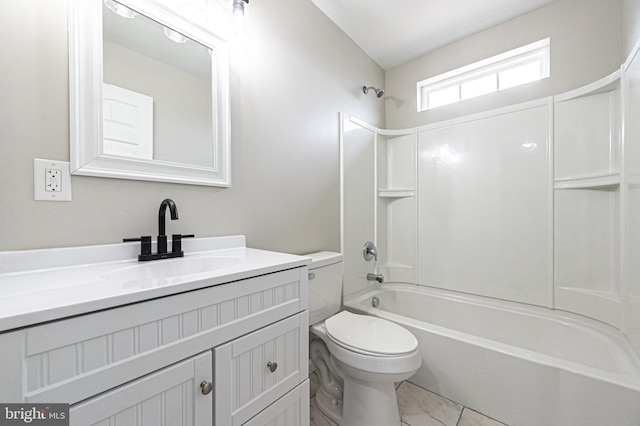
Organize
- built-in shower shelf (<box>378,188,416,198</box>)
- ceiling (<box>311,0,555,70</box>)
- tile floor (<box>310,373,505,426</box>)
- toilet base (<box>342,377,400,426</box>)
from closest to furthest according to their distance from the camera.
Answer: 1. toilet base (<box>342,377,400,426</box>)
2. tile floor (<box>310,373,505,426</box>)
3. ceiling (<box>311,0,555,70</box>)
4. built-in shower shelf (<box>378,188,416,198</box>)

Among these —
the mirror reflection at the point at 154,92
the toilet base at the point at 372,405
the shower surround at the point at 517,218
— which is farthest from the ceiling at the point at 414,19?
the toilet base at the point at 372,405

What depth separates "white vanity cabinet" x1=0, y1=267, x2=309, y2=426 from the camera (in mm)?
475

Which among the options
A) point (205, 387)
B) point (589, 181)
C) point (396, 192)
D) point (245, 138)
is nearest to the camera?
point (205, 387)

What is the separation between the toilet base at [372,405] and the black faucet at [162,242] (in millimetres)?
1085

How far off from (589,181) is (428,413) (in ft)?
5.59

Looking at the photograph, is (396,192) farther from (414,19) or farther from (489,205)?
(414,19)

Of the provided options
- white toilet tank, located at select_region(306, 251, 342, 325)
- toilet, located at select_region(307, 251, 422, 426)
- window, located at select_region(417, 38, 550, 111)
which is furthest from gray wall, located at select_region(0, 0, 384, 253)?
window, located at select_region(417, 38, 550, 111)

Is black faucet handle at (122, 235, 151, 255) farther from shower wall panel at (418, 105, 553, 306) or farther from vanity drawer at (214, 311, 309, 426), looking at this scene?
shower wall panel at (418, 105, 553, 306)

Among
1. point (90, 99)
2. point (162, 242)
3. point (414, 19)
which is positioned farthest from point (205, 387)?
point (414, 19)

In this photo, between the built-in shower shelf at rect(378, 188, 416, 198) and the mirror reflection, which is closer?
the mirror reflection

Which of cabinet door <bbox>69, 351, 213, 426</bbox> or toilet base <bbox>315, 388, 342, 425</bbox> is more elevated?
cabinet door <bbox>69, 351, 213, 426</bbox>

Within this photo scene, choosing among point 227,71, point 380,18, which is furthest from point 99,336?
point 380,18

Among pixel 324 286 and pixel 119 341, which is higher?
pixel 119 341

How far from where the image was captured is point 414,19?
196 cm
